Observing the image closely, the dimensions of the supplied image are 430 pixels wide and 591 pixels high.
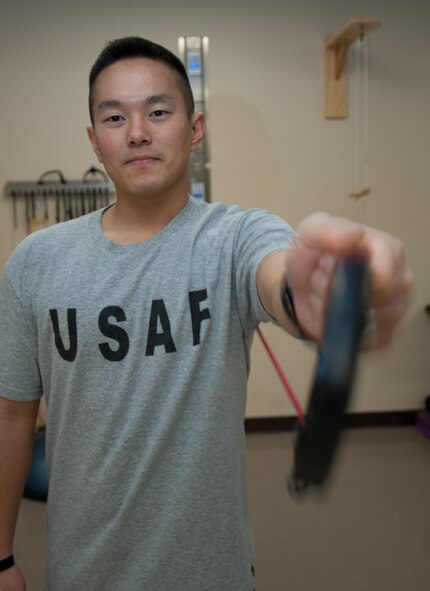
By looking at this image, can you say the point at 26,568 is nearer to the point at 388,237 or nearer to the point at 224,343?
the point at 224,343

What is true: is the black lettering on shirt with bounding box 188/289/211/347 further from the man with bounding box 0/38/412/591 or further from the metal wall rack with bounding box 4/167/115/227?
the metal wall rack with bounding box 4/167/115/227

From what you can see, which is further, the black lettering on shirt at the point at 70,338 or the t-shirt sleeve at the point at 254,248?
the black lettering on shirt at the point at 70,338

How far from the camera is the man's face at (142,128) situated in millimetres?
1170

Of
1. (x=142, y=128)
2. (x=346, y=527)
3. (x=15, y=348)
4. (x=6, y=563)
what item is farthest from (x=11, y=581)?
(x=346, y=527)

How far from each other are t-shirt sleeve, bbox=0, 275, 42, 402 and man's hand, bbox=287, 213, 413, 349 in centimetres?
72

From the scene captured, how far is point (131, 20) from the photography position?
358 cm

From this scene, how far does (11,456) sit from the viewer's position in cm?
126

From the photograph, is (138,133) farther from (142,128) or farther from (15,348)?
(15,348)

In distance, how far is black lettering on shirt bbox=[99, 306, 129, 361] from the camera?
110cm

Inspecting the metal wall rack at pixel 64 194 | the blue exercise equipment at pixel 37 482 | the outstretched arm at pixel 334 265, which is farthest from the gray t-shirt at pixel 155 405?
the metal wall rack at pixel 64 194

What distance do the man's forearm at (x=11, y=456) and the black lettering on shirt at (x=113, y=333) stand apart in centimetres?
28

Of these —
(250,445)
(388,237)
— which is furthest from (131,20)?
(388,237)

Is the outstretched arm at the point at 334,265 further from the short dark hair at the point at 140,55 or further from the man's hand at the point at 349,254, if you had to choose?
the short dark hair at the point at 140,55

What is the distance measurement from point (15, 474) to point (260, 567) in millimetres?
1593
